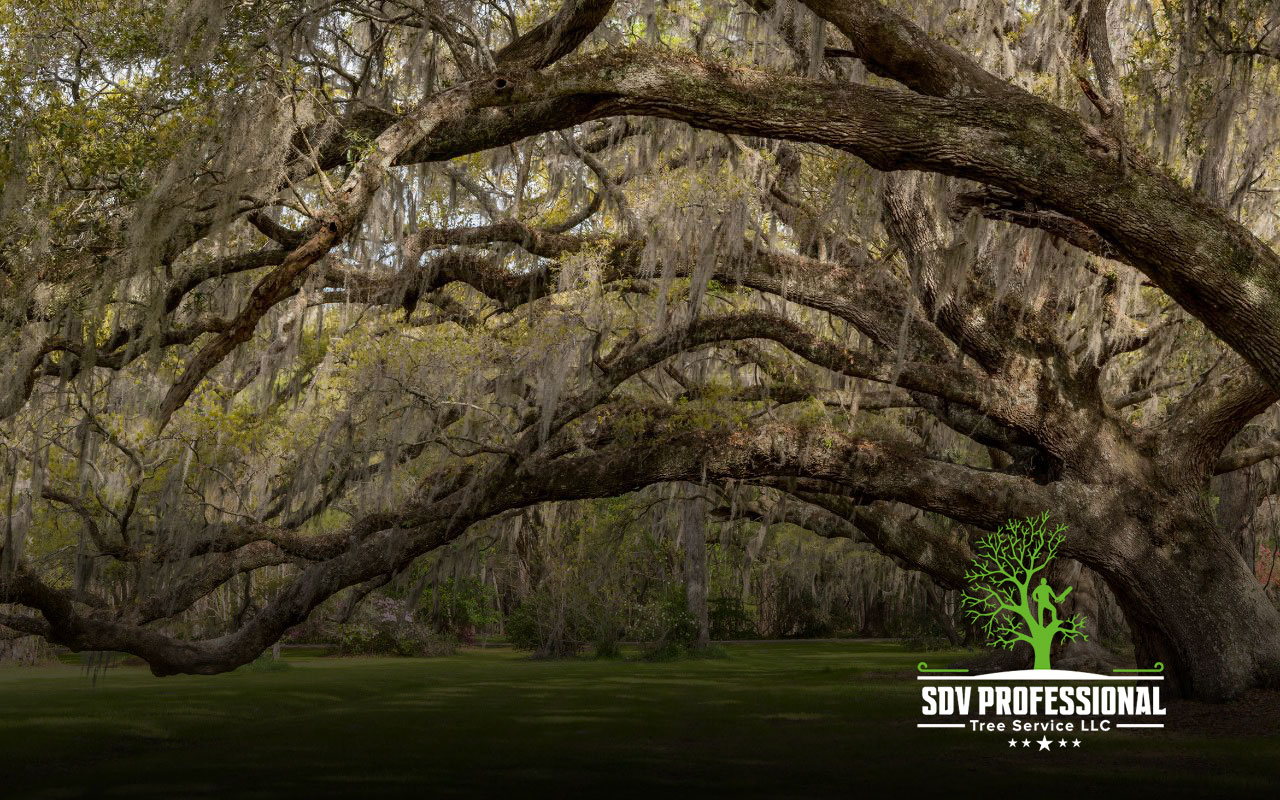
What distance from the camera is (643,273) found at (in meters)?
10.6

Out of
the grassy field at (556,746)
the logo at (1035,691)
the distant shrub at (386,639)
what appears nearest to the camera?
the grassy field at (556,746)

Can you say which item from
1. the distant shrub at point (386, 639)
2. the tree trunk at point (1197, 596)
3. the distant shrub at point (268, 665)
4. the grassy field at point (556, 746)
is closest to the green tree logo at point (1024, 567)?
the tree trunk at point (1197, 596)

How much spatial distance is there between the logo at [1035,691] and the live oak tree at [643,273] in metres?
0.34

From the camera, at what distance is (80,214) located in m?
7.36

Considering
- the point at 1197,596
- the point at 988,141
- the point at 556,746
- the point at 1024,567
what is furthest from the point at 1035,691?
the point at 988,141

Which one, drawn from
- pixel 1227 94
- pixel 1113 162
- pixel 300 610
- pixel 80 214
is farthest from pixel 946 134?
pixel 300 610

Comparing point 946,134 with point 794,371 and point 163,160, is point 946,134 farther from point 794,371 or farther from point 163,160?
point 794,371

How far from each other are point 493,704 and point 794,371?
Result: 5.01 m

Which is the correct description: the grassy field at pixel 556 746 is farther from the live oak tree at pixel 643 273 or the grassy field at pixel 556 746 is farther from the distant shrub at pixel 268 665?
the distant shrub at pixel 268 665

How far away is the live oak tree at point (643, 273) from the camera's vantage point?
6457mm

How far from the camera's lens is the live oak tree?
6457 millimetres

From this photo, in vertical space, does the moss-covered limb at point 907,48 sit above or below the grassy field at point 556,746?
above

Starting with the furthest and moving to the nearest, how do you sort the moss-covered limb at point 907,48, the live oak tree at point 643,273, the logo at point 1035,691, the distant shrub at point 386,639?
the distant shrub at point 386,639 < the logo at point 1035,691 < the moss-covered limb at point 907,48 < the live oak tree at point 643,273

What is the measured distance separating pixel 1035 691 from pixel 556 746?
5.05 meters
